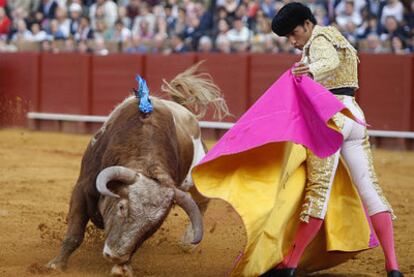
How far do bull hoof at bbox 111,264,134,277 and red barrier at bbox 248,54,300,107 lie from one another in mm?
6994

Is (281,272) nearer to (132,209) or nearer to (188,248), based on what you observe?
(132,209)

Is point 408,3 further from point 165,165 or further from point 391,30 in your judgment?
point 165,165

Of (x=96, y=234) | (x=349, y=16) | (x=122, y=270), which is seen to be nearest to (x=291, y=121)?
(x=122, y=270)

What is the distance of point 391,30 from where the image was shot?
33.7ft

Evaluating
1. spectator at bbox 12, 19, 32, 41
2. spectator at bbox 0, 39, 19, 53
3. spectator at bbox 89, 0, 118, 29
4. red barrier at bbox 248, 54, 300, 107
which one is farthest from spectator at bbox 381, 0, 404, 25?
spectator at bbox 0, 39, 19, 53

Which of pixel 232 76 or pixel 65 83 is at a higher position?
pixel 232 76

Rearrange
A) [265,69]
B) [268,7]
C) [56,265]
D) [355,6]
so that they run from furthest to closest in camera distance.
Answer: [268,7], [265,69], [355,6], [56,265]

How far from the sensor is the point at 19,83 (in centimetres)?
1327

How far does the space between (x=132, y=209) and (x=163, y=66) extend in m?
8.00

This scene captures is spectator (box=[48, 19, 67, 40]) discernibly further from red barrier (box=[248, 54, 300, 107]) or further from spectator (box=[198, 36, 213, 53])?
red barrier (box=[248, 54, 300, 107])

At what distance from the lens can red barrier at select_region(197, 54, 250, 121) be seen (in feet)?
37.8

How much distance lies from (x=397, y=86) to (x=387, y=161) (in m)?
1.30

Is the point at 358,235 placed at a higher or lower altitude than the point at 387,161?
higher

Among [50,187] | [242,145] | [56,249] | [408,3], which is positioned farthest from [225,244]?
[408,3]
